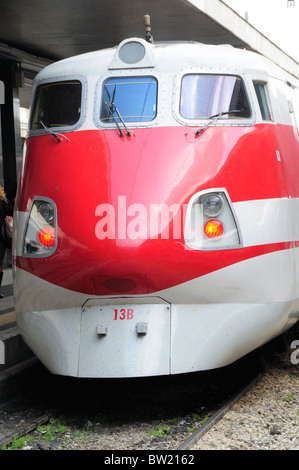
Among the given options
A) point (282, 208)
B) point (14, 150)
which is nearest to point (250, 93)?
point (282, 208)

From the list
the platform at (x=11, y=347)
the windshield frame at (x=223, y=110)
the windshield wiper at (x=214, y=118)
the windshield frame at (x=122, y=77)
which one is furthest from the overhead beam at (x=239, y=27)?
the platform at (x=11, y=347)

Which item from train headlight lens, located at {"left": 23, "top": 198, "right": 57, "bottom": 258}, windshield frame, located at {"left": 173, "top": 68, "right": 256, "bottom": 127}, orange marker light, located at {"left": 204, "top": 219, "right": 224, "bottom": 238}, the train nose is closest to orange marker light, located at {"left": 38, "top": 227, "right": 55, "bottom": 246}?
train headlight lens, located at {"left": 23, "top": 198, "right": 57, "bottom": 258}

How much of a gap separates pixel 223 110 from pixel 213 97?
0.45ft

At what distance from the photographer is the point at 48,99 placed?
20.6ft

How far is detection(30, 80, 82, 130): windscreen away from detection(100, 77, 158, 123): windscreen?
10.2 inches

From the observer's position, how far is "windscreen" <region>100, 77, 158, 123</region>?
5.76 metres

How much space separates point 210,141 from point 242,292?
1.18 m

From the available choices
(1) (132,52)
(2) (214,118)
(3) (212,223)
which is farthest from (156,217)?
(1) (132,52)

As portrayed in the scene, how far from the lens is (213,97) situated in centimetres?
586

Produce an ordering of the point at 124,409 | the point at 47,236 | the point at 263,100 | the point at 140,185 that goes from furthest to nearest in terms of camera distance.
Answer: the point at 124,409 → the point at 263,100 → the point at 47,236 → the point at 140,185

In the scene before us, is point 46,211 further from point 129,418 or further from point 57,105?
point 129,418

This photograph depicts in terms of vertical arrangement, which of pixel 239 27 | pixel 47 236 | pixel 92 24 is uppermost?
pixel 239 27

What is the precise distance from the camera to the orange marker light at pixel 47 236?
18.1ft
